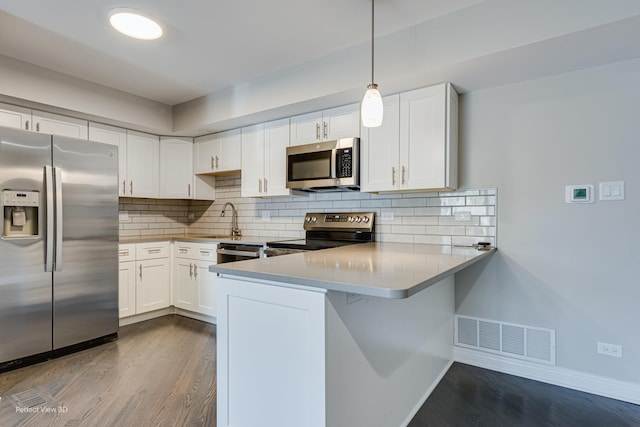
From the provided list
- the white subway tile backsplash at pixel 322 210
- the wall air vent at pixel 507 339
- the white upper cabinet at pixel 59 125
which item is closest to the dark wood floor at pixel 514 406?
the wall air vent at pixel 507 339

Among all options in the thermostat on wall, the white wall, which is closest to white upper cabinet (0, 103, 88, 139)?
the white wall

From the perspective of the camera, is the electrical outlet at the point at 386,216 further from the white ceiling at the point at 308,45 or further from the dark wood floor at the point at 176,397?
the dark wood floor at the point at 176,397

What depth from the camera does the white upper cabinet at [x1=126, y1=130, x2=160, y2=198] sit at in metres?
3.74

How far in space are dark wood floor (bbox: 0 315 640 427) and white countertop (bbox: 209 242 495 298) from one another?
0.91 m

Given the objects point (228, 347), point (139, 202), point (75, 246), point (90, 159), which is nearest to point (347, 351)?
point (228, 347)

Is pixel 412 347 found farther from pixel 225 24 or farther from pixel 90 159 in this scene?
pixel 90 159

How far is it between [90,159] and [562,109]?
3.67 metres

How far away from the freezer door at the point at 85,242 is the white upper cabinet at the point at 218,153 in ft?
3.38

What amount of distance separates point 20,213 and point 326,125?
8.07 ft

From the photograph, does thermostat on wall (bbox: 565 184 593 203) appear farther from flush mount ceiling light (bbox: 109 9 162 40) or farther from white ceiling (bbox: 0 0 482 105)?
flush mount ceiling light (bbox: 109 9 162 40)

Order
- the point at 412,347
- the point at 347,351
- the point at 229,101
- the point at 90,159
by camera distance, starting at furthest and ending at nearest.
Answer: the point at 229,101, the point at 90,159, the point at 412,347, the point at 347,351

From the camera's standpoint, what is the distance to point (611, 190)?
85.2 inches

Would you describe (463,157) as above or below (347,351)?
above

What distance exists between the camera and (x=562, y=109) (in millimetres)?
2326
